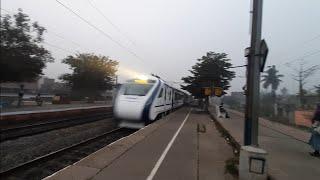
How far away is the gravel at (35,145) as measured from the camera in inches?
452

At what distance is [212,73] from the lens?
177ft

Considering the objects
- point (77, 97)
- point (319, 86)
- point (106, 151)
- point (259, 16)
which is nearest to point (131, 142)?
point (106, 151)

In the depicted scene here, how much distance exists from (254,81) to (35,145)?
9.03 meters

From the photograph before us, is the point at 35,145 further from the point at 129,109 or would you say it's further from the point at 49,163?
the point at 129,109

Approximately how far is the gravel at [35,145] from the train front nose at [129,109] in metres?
1.61

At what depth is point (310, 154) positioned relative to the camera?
11266mm

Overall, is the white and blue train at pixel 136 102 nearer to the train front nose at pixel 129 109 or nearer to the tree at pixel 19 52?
the train front nose at pixel 129 109

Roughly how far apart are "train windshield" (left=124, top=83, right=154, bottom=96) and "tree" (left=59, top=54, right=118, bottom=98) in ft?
108

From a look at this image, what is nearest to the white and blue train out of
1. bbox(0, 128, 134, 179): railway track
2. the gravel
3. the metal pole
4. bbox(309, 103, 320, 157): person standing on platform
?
the gravel

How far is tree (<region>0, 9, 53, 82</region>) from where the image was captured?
11691mm

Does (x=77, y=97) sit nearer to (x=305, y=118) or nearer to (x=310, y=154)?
(x=305, y=118)

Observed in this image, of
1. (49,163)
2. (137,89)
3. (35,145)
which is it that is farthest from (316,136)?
(137,89)

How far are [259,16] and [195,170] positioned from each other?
150 inches

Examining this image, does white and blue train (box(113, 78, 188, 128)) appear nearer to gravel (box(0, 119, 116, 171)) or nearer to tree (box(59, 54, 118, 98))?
gravel (box(0, 119, 116, 171))
